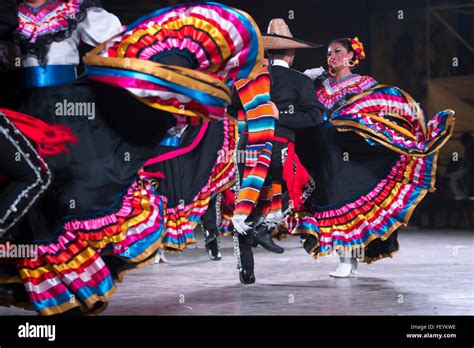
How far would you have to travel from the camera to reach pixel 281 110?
591 cm

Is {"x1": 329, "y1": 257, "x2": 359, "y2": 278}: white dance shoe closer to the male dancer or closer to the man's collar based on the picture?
the male dancer

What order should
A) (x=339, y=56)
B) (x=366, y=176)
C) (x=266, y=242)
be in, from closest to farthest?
(x=366, y=176), (x=339, y=56), (x=266, y=242)

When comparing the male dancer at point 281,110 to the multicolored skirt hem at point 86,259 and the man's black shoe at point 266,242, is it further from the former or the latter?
the man's black shoe at point 266,242

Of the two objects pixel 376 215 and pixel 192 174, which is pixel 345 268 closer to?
pixel 376 215

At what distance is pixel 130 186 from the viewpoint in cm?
412

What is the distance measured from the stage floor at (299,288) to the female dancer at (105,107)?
74cm

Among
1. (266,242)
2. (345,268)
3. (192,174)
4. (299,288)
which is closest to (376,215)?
(345,268)

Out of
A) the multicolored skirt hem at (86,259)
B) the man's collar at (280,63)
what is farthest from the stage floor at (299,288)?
the man's collar at (280,63)

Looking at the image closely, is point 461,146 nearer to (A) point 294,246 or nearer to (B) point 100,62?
(A) point 294,246

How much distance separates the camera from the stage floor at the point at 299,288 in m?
4.79

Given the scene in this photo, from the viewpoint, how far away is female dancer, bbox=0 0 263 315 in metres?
3.90

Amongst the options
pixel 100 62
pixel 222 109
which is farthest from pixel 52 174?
pixel 222 109

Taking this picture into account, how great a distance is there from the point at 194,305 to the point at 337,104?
200 centimetres

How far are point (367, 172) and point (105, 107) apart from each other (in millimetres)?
2546
